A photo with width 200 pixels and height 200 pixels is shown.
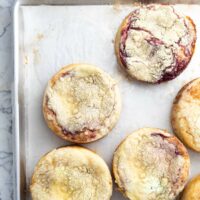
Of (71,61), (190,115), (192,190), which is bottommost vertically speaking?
(192,190)

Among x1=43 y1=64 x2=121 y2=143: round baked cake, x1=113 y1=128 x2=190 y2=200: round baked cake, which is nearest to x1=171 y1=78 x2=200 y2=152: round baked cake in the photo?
x1=113 y1=128 x2=190 y2=200: round baked cake

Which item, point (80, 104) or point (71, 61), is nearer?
point (80, 104)

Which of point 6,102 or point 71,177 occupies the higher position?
point 6,102

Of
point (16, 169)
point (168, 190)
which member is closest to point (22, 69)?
point (16, 169)

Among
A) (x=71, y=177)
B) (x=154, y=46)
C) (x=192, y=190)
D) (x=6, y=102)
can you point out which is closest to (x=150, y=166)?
(x=192, y=190)

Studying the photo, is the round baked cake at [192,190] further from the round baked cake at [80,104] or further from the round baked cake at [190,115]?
the round baked cake at [80,104]

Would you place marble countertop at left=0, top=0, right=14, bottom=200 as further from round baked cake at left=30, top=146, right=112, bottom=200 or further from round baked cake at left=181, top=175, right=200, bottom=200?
round baked cake at left=181, top=175, right=200, bottom=200

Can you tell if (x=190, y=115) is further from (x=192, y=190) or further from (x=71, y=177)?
(x=71, y=177)

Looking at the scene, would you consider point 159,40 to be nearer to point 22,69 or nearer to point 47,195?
point 22,69
